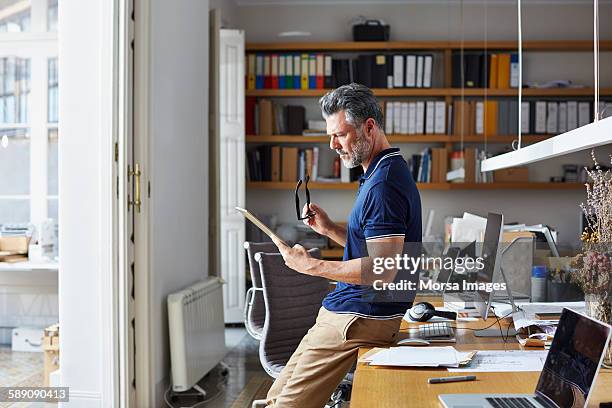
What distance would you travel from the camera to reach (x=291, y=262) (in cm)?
264

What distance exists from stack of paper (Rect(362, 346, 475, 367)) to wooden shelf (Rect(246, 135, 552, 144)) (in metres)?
4.89

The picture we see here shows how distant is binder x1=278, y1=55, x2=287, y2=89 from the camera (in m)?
7.53

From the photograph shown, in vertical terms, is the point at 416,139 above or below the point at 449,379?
above

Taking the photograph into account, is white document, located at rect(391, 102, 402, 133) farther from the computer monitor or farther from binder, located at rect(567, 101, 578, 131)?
the computer monitor

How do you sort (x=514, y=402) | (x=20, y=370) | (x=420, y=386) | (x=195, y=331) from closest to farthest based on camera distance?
1. (x=514, y=402)
2. (x=420, y=386)
3. (x=195, y=331)
4. (x=20, y=370)

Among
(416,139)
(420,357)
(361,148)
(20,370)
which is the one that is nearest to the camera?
(420,357)

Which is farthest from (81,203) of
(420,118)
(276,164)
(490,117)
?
(490,117)

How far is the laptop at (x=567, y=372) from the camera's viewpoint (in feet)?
5.49

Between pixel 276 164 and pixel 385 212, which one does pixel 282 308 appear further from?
pixel 276 164

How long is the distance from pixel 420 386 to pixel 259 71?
5716 mm

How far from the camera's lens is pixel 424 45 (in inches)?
292

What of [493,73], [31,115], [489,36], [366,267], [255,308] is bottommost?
[255,308]

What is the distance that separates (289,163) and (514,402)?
5719mm

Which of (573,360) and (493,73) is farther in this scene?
(493,73)
